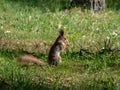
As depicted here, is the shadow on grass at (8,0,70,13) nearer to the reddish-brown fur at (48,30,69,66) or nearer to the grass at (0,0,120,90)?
the grass at (0,0,120,90)

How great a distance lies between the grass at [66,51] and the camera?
22.7 ft

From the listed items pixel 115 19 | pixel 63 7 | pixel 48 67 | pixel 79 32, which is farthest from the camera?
→ pixel 63 7

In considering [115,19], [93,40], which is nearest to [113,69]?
[93,40]

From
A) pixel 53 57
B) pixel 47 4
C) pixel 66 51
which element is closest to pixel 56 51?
pixel 53 57

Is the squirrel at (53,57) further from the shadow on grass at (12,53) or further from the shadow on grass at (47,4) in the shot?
the shadow on grass at (47,4)

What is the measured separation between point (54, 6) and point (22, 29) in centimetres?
435

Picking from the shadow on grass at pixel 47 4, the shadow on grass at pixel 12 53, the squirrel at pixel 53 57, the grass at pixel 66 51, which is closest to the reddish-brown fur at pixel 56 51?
the squirrel at pixel 53 57

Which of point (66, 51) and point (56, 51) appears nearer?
point (56, 51)

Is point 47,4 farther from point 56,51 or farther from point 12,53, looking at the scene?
point 56,51

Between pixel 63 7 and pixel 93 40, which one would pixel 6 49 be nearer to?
pixel 93 40

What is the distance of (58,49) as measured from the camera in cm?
805

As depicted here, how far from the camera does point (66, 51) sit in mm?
8938

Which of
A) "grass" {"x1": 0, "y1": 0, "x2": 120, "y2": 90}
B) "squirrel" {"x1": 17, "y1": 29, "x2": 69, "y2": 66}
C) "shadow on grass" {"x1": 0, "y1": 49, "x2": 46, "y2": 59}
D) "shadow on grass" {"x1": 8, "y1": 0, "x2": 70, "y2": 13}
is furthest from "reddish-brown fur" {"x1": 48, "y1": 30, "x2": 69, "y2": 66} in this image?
"shadow on grass" {"x1": 8, "y1": 0, "x2": 70, "y2": 13}

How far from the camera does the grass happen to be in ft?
22.7
